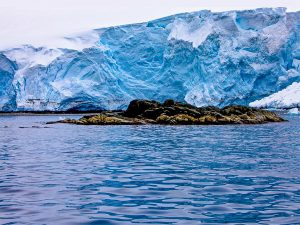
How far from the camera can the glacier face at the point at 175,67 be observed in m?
65.5

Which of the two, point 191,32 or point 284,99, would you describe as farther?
point 191,32

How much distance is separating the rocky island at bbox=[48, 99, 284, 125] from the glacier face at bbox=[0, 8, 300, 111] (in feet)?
82.7

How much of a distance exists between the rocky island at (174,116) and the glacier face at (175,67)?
25199mm

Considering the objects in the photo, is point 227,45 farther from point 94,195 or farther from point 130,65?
point 94,195

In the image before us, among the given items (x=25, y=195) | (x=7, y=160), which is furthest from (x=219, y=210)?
(x=7, y=160)

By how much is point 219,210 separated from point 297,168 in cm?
498

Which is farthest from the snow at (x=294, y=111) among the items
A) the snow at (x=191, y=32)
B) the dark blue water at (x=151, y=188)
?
the dark blue water at (x=151, y=188)

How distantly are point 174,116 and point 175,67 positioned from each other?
105 ft

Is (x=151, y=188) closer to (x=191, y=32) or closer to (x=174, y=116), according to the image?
(x=174, y=116)

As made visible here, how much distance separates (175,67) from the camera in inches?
2682

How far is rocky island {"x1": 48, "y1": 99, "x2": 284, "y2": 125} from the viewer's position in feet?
120

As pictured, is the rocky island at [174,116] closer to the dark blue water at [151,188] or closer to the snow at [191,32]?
the dark blue water at [151,188]

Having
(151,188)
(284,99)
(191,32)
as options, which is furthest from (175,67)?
(151,188)

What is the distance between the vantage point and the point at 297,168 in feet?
35.7
